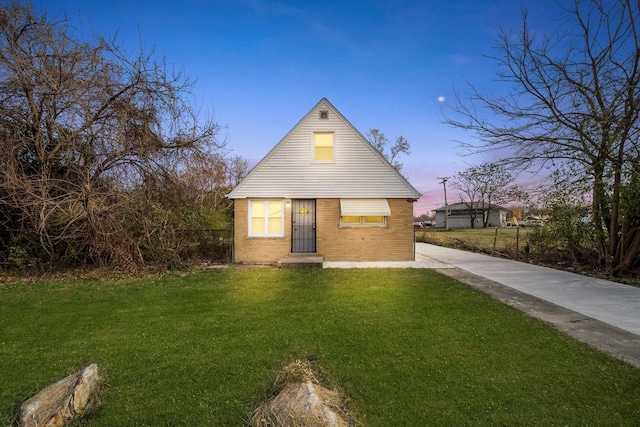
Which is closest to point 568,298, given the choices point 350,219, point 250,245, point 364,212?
point 364,212

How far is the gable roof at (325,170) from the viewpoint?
12594 millimetres

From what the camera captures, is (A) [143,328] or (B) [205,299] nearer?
(A) [143,328]

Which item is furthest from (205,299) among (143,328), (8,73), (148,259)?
(8,73)

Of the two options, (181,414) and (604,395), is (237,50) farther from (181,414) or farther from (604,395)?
(604,395)

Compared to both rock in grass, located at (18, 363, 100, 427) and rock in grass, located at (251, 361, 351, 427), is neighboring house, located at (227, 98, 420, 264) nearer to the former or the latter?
rock in grass, located at (18, 363, 100, 427)

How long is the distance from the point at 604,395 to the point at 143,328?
6.10m

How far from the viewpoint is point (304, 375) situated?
10.4 feet

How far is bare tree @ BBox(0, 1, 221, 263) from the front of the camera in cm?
867

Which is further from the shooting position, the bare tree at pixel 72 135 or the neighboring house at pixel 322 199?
the neighboring house at pixel 322 199

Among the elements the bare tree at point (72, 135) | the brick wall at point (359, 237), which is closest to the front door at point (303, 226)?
the brick wall at point (359, 237)

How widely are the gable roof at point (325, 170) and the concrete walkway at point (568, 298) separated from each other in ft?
10.5

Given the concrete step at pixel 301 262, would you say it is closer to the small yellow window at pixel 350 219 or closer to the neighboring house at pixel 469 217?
the small yellow window at pixel 350 219

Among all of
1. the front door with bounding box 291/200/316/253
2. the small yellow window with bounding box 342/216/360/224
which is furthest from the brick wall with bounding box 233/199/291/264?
the small yellow window with bounding box 342/216/360/224

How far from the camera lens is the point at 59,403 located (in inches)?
106
